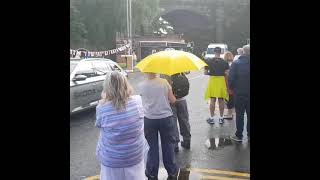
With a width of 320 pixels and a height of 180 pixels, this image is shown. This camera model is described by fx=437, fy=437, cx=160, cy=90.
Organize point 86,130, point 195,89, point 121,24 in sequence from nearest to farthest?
point 86,130
point 195,89
point 121,24

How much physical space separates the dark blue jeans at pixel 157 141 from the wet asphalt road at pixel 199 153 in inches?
14.3

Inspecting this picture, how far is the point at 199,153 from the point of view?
297 inches

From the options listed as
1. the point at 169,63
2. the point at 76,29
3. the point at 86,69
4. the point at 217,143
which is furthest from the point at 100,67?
the point at 76,29

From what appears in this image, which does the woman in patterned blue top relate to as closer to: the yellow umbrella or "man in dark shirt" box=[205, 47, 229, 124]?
the yellow umbrella

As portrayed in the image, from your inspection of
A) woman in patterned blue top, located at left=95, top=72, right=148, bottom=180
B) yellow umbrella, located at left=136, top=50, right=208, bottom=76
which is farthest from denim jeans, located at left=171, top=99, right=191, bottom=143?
woman in patterned blue top, located at left=95, top=72, right=148, bottom=180

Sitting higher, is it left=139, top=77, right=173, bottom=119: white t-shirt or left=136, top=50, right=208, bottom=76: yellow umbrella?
left=136, top=50, right=208, bottom=76: yellow umbrella

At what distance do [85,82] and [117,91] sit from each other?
6.72 metres

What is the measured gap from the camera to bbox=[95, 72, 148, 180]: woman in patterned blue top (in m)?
4.24

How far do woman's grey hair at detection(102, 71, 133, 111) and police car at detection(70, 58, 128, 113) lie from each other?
5996mm

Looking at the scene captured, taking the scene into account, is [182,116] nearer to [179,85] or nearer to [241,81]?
[179,85]
